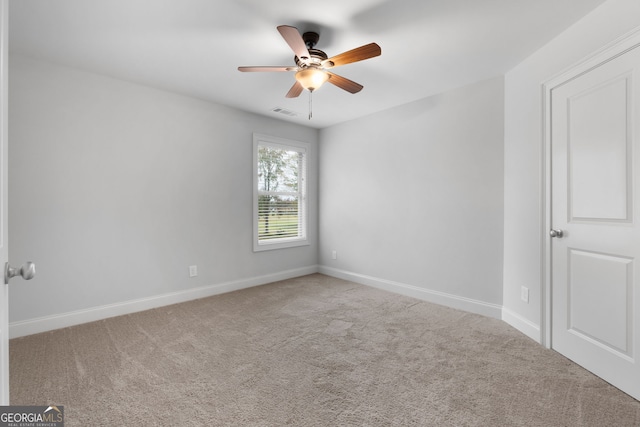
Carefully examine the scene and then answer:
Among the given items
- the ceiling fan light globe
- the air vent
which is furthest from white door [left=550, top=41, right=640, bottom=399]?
the air vent

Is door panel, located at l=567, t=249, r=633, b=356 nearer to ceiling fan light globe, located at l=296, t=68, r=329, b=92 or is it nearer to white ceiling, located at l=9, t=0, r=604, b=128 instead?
white ceiling, located at l=9, t=0, r=604, b=128

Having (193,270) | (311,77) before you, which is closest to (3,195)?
(311,77)

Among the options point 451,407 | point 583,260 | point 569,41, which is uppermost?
point 569,41

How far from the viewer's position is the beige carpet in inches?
64.1

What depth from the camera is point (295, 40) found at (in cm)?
194

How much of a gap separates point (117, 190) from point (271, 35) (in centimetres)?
225

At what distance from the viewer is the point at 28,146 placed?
2.62 m

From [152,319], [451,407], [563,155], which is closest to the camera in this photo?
[451,407]

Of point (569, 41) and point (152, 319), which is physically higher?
point (569, 41)

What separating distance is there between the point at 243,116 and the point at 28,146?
2.26 metres

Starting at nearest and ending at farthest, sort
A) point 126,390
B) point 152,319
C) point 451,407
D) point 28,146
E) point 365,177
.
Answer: point 451,407, point 126,390, point 28,146, point 152,319, point 365,177

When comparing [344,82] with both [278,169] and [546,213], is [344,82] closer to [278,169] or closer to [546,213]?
[546,213]

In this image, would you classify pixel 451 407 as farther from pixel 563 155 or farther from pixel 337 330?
pixel 563 155

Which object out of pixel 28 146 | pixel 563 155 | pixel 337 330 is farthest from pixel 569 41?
pixel 28 146
